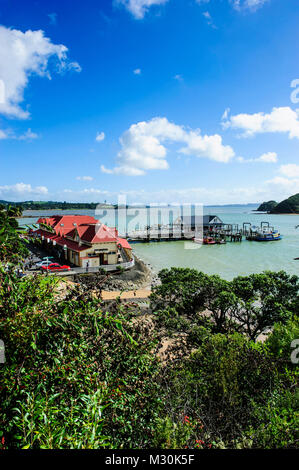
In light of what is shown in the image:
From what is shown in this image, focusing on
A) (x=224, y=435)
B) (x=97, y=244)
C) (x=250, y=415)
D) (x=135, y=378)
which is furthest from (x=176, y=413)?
(x=97, y=244)

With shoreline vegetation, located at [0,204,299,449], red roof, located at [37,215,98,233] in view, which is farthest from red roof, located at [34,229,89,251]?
shoreline vegetation, located at [0,204,299,449]

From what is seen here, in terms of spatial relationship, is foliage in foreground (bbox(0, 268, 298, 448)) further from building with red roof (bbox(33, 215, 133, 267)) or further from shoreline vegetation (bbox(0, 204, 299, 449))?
building with red roof (bbox(33, 215, 133, 267))

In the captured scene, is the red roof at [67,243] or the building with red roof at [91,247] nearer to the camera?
the building with red roof at [91,247]

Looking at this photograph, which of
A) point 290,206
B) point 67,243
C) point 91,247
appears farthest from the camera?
point 290,206

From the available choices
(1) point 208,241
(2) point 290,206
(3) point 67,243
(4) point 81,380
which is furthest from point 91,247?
(2) point 290,206

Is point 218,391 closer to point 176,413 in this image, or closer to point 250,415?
point 250,415

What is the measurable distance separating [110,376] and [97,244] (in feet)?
71.6

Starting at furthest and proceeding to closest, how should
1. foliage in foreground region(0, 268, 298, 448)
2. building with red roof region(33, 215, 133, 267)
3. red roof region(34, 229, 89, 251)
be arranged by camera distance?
1. red roof region(34, 229, 89, 251)
2. building with red roof region(33, 215, 133, 267)
3. foliage in foreground region(0, 268, 298, 448)

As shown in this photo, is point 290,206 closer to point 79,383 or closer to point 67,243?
point 67,243

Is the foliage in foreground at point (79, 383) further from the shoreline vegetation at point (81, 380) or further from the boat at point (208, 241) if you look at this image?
the boat at point (208, 241)

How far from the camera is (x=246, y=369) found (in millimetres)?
5469

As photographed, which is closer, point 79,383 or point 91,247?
point 79,383

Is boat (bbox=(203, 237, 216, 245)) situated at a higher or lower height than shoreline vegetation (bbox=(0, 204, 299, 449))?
lower

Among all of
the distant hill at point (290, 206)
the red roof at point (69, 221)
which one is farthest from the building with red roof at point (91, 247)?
the distant hill at point (290, 206)
